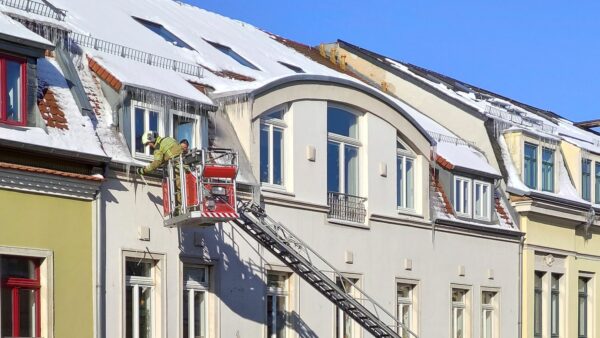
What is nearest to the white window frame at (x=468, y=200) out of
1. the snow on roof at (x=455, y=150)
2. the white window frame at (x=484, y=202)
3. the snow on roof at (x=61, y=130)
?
the white window frame at (x=484, y=202)

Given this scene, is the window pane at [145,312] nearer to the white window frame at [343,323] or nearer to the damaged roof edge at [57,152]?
the damaged roof edge at [57,152]

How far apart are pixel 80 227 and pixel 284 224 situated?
605 cm

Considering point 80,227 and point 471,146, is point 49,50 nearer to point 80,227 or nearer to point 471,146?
point 80,227

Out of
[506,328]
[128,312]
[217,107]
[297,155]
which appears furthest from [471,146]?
[128,312]

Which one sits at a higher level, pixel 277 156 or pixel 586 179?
pixel 277 156

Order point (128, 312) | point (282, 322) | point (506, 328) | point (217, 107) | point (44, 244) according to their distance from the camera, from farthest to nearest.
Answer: point (506, 328), point (282, 322), point (217, 107), point (128, 312), point (44, 244)

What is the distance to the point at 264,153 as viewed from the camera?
90.0ft

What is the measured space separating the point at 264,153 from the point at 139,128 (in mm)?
3869

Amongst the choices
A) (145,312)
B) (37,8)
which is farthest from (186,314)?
(37,8)

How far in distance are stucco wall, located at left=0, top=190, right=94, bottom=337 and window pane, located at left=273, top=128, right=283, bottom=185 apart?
5.90m

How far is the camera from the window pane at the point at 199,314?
83.4 feet

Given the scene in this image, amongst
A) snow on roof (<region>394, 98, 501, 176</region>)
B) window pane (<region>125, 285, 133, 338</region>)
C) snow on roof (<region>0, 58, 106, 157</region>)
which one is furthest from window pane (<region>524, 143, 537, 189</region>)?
snow on roof (<region>0, 58, 106, 157</region>)

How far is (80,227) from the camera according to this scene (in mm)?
22484

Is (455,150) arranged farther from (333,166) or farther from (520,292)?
(333,166)
